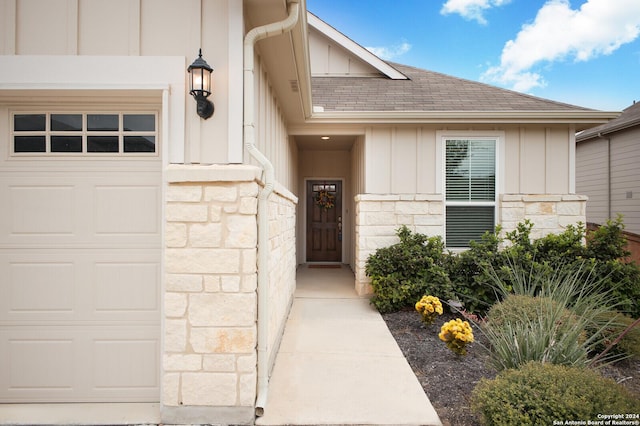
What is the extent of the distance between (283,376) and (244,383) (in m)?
0.75

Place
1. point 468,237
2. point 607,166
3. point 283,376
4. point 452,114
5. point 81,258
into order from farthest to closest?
Result: point 607,166 < point 468,237 < point 452,114 < point 283,376 < point 81,258

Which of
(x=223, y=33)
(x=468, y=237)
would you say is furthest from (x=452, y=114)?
(x=223, y=33)

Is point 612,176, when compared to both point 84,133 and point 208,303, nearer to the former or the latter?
point 208,303

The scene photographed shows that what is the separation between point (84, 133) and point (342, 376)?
2.95 m

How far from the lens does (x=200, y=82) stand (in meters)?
2.47

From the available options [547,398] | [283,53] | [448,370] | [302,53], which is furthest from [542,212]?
[283,53]

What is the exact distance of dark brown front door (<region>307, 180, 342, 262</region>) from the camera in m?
9.23

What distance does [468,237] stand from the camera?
6098mm

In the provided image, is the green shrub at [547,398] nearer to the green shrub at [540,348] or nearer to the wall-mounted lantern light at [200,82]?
the green shrub at [540,348]

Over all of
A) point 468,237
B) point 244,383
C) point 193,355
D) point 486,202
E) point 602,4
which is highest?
point 602,4

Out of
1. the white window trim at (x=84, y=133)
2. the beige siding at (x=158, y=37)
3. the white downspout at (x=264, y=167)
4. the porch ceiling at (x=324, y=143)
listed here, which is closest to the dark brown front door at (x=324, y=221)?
the porch ceiling at (x=324, y=143)

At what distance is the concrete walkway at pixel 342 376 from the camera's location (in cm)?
267

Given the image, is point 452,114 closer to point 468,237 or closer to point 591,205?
point 468,237

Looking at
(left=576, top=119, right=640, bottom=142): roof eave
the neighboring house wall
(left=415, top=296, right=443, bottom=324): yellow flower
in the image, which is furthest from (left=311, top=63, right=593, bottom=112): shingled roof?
the neighboring house wall
